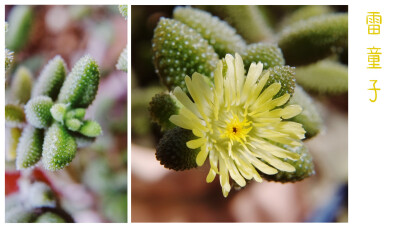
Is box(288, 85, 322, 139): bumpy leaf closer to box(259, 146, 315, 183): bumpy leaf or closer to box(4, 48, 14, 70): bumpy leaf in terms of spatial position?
box(259, 146, 315, 183): bumpy leaf

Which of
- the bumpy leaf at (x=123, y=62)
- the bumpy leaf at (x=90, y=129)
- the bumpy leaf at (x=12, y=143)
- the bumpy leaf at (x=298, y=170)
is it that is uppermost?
the bumpy leaf at (x=123, y=62)

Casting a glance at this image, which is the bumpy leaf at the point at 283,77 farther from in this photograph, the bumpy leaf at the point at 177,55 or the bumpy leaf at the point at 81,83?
the bumpy leaf at the point at 81,83

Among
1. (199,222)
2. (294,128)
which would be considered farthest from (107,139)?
(294,128)

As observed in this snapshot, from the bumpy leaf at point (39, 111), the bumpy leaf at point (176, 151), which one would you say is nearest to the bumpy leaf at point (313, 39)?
the bumpy leaf at point (176, 151)

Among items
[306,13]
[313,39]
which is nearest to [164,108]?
[313,39]

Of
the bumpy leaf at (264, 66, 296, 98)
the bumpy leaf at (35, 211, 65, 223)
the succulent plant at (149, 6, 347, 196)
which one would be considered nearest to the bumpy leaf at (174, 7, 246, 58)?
the succulent plant at (149, 6, 347, 196)

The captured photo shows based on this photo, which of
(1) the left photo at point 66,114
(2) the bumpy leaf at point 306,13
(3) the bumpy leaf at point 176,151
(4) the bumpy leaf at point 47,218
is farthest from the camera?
(2) the bumpy leaf at point 306,13
